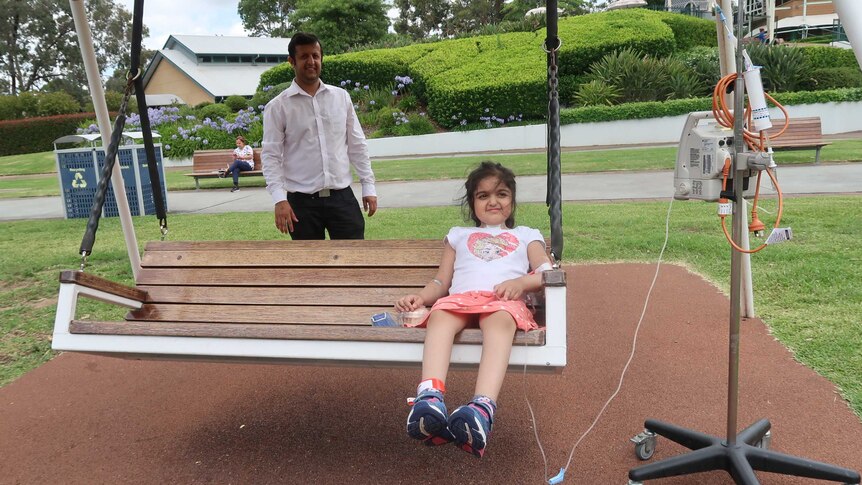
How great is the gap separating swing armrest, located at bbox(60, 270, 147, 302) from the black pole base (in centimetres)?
242

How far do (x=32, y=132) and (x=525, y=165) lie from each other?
29.6 m

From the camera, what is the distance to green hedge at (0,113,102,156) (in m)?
32.5

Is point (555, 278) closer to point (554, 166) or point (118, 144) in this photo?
point (554, 166)

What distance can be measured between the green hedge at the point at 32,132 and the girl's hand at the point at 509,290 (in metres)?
35.2

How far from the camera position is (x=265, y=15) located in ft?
193

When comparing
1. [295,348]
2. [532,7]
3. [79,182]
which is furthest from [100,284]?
[532,7]

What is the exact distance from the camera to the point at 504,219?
10.5 feet

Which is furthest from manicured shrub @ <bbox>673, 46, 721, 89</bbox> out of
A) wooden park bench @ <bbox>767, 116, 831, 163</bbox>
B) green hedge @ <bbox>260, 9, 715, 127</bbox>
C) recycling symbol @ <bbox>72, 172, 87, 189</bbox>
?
recycling symbol @ <bbox>72, 172, 87, 189</bbox>

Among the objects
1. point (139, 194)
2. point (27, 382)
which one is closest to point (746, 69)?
point (27, 382)

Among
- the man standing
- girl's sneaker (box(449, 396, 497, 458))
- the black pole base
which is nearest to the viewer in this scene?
girl's sneaker (box(449, 396, 497, 458))

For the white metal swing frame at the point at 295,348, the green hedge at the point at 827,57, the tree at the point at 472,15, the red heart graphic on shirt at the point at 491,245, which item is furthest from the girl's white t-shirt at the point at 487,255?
the tree at the point at 472,15

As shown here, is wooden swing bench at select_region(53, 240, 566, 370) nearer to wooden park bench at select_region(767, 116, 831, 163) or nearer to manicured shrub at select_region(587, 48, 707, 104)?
wooden park bench at select_region(767, 116, 831, 163)

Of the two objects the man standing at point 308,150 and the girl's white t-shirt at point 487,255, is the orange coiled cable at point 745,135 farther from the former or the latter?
the man standing at point 308,150

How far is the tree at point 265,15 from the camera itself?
56469mm
